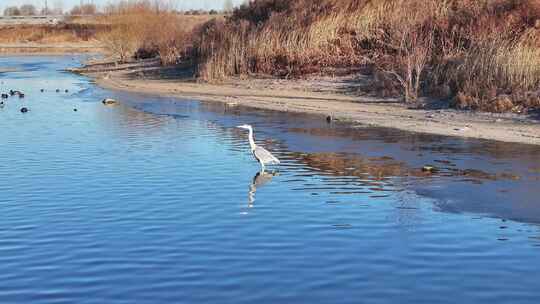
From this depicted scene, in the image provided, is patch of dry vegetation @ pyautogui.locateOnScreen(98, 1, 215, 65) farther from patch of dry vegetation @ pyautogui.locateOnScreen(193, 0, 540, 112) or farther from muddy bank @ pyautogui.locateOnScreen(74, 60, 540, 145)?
patch of dry vegetation @ pyautogui.locateOnScreen(193, 0, 540, 112)

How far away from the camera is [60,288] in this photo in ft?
28.6

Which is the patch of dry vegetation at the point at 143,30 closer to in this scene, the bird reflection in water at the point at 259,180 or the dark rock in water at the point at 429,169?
the bird reflection in water at the point at 259,180

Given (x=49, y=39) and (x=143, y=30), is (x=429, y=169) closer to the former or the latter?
(x=143, y=30)

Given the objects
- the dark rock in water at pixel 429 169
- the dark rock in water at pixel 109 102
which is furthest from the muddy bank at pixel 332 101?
the dark rock in water at pixel 429 169

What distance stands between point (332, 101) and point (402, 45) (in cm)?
324

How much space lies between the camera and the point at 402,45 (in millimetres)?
28359

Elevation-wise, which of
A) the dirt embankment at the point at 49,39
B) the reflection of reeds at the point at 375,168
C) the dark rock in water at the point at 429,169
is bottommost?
the reflection of reeds at the point at 375,168

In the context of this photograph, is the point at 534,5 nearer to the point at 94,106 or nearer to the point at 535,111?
the point at 535,111

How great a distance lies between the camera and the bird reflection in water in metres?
13.3

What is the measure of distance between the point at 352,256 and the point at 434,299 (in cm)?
160

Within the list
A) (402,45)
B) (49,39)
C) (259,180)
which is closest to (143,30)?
(402,45)

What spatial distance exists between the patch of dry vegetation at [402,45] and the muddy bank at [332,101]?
2.52ft

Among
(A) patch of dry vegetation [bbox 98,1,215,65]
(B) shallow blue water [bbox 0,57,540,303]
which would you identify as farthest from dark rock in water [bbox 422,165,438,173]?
(A) patch of dry vegetation [bbox 98,1,215,65]

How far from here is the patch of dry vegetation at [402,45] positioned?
2317 centimetres
